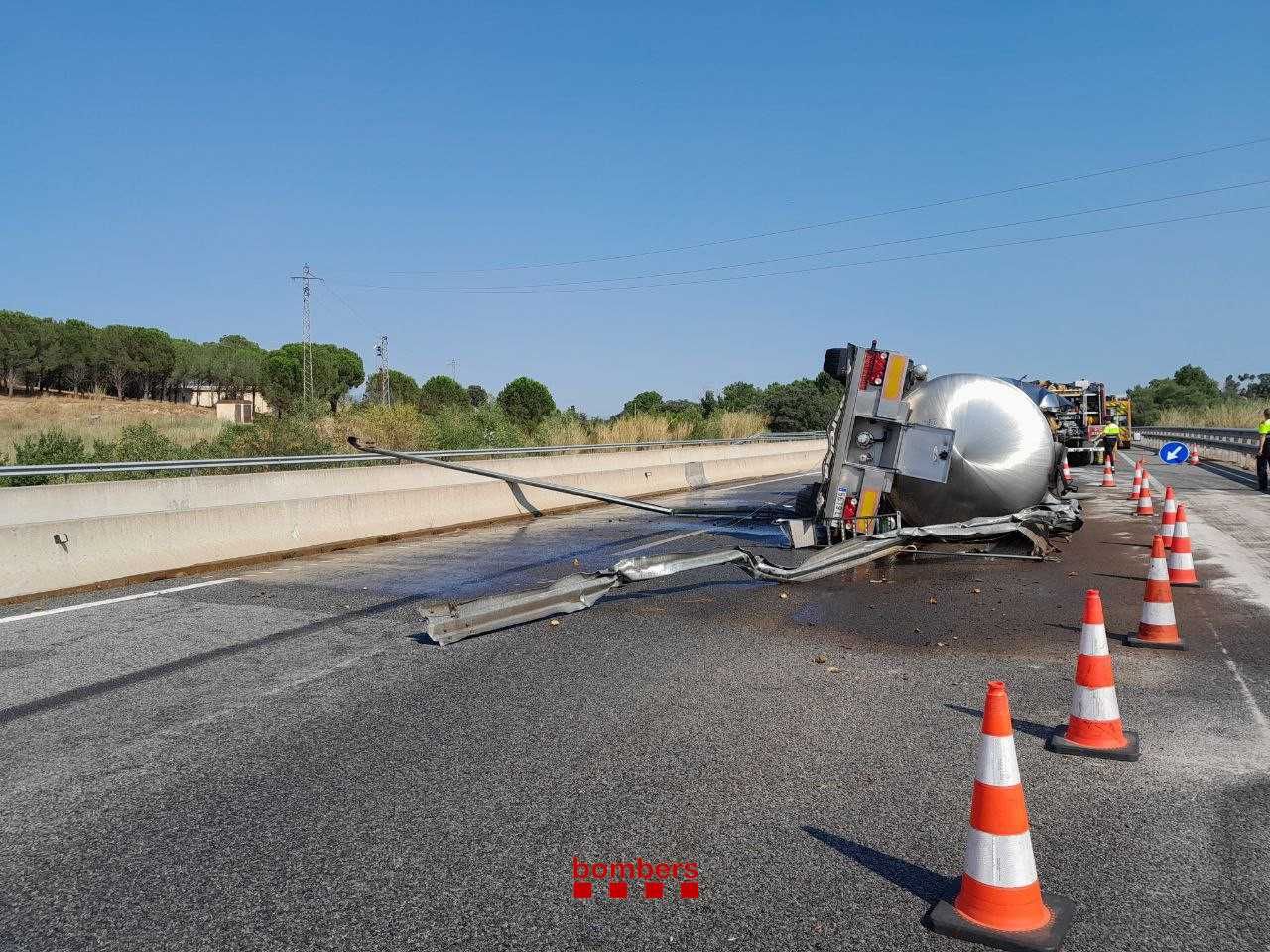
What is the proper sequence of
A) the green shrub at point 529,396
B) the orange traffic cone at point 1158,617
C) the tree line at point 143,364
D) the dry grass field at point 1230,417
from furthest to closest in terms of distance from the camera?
the tree line at point 143,364, the green shrub at point 529,396, the dry grass field at point 1230,417, the orange traffic cone at point 1158,617

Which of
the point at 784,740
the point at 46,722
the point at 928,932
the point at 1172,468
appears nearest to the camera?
the point at 928,932

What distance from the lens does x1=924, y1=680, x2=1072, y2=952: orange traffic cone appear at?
317 centimetres

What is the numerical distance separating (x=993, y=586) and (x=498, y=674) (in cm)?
574

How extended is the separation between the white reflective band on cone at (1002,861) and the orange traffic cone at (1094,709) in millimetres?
1863

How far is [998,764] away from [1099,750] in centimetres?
190

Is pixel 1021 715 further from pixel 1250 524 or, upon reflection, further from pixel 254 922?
pixel 1250 524

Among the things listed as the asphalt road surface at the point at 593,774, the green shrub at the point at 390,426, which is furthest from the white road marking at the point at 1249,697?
the green shrub at the point at 390,426

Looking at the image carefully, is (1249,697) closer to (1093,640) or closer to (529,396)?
(1093,640)

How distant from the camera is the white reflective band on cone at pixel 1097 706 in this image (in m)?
4.95

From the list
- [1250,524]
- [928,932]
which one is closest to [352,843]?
[928,932]

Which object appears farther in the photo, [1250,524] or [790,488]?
[790,488]

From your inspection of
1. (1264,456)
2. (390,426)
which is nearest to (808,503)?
(1264,456)

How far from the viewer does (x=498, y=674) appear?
653 centimetres

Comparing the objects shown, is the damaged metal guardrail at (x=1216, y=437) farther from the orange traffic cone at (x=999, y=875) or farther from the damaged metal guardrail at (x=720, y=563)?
the orange traffic cone at (x=999, y=875)
